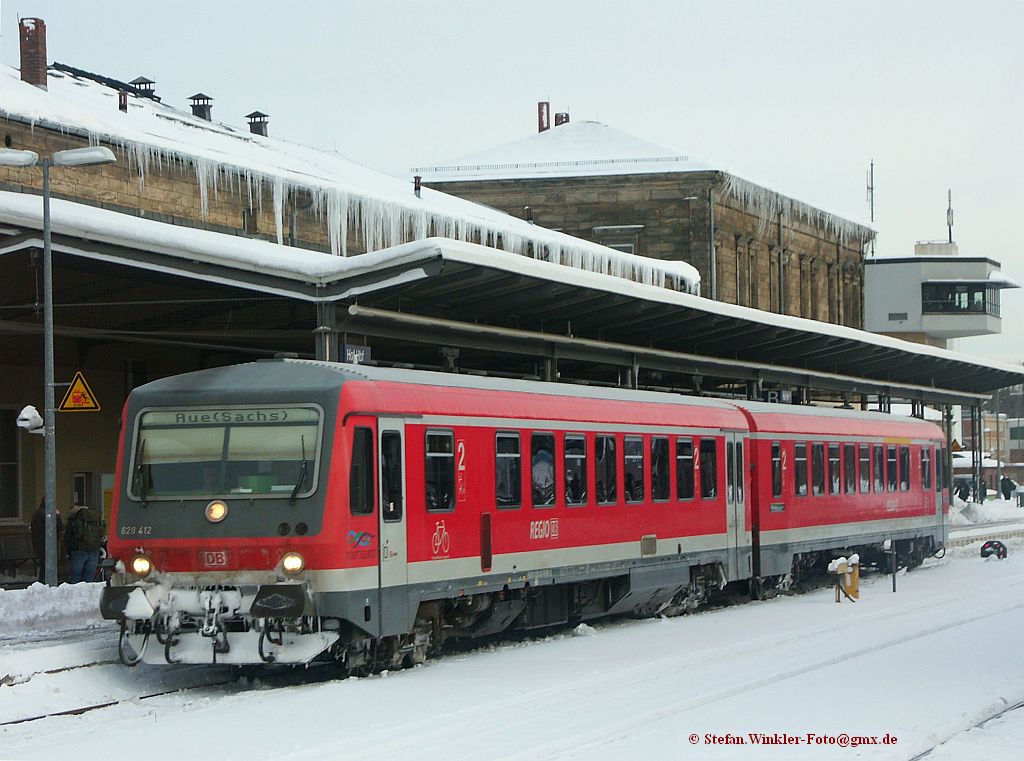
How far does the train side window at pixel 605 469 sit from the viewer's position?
18781 millimetres

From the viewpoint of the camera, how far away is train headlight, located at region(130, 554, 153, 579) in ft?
48.0

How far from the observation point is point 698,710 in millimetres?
12086

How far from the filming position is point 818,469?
25.2m

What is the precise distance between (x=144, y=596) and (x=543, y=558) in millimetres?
4813

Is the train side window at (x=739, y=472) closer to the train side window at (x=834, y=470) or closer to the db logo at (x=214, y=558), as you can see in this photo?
the train side window at (x=834, y=470)

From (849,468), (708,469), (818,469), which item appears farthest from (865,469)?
(708,469)

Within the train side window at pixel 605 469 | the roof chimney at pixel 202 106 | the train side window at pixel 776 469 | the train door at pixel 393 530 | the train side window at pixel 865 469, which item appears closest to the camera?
the train door at pixel 393 530

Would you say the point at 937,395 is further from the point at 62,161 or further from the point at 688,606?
the point at 62,161

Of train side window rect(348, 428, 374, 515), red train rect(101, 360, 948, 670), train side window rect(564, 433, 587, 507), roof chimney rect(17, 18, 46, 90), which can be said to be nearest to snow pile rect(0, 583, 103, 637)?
red train rect(101, 360, 948, 670)

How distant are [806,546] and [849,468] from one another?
2.43 metres

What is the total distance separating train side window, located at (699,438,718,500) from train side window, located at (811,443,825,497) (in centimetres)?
353

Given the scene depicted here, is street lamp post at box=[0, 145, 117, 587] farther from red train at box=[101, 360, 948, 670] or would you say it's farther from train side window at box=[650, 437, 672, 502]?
train side window at box=[650, 437, 672, 502]

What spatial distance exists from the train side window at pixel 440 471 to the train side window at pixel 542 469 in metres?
1.59

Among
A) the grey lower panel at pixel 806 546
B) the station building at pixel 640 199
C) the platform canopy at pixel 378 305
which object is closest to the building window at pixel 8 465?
the platform canopy at pixel 378 305
